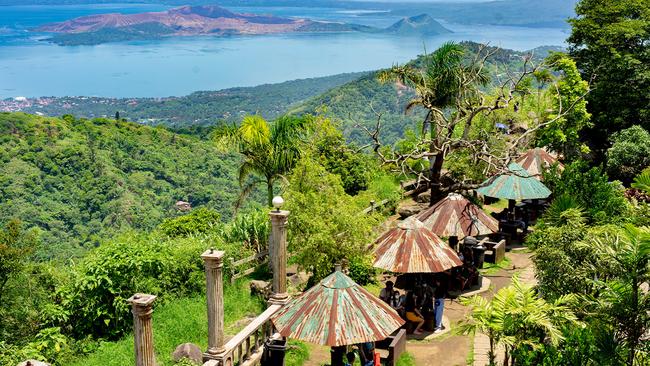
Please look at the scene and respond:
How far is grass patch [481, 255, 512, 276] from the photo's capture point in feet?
54.4

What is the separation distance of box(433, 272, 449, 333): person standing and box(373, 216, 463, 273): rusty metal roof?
79cm

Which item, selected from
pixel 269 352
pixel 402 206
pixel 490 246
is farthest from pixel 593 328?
pixel 402 206

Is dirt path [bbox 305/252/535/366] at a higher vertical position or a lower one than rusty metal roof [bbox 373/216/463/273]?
lower

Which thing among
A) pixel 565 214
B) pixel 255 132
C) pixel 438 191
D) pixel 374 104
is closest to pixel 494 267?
pixel 438 191

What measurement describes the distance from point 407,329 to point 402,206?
31.4ft

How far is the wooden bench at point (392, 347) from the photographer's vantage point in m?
11.7

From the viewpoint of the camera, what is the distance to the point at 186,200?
5122cm

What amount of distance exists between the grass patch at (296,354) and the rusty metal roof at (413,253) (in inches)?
89.4

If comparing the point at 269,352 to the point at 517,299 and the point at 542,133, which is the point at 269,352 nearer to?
the point at 517,299

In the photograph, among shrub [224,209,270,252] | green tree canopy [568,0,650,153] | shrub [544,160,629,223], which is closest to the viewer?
shrub [544,160,629,223]

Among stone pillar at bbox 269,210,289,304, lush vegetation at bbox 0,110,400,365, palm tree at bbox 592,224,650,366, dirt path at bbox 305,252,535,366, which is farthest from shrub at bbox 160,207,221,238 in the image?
palm tree at bbox 592,224,650,366

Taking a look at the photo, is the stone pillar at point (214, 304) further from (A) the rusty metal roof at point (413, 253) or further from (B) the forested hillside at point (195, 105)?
(B) the forested hillside at point (195, 105)

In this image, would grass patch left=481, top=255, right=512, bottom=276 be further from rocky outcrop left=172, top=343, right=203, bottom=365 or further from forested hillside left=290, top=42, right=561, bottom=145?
forested hillside left=290, top=42, right=561, bottom=145

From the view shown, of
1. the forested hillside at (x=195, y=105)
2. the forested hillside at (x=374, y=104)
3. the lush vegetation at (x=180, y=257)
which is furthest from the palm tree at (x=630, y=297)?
the forested hillside at (x=195, y=105)
